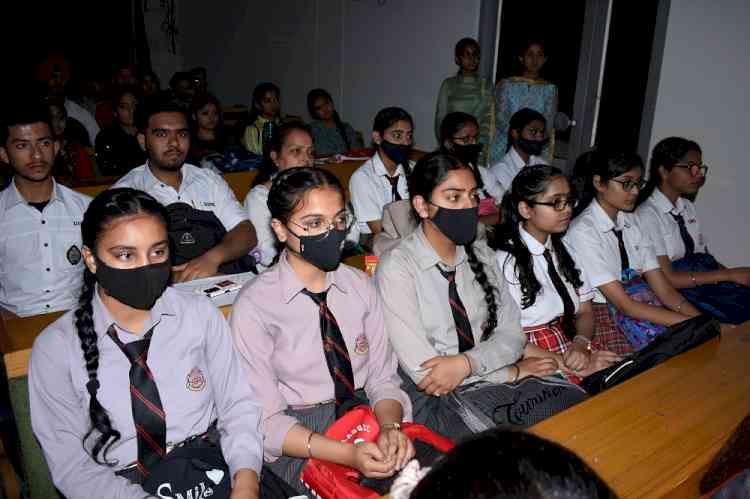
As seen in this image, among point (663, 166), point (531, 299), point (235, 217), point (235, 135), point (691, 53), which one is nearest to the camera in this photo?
point (531, 299)

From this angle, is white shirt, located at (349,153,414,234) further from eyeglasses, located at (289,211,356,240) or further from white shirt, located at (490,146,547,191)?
eyeglasses, located at (289,211,356,240)

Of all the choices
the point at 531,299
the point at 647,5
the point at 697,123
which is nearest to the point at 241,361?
the point at 531,299

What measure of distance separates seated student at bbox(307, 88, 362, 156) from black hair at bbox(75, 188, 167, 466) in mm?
4479

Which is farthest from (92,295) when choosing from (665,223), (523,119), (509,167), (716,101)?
(716,101)

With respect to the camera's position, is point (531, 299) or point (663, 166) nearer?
point (531, 299)

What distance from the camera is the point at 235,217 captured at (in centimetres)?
321

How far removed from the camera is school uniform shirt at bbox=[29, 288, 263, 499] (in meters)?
1.54

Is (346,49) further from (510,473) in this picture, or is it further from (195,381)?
(510,473)

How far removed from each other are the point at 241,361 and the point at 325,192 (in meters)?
0.61

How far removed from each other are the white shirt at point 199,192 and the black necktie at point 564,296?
160cm

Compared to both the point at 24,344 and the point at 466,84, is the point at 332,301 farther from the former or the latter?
the point at 466,84

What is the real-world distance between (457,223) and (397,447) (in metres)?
0.97

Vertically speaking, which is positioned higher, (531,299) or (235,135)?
(235,135)

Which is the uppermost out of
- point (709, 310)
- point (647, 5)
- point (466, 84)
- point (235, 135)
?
point (647, 5)
